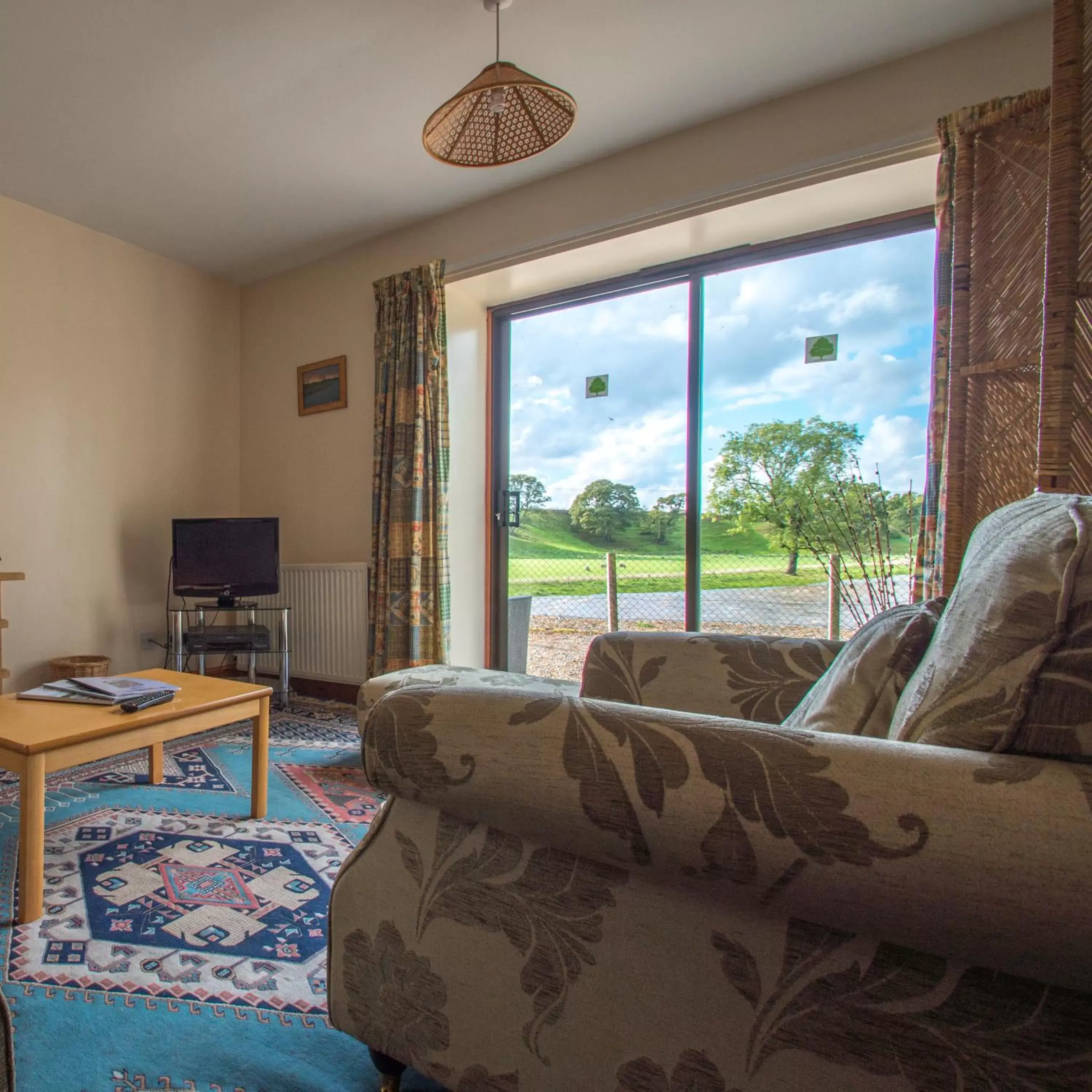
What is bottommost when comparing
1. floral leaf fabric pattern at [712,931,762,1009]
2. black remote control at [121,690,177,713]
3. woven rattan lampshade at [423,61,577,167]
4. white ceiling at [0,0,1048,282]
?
black remote control at [121,690,177,713]

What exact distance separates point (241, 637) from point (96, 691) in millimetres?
1552

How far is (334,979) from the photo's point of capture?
955 millimetres

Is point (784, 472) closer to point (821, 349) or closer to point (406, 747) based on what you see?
point (821, 349)

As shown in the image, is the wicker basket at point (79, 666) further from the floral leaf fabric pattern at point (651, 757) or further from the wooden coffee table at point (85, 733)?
the floral leaf fabric pattern at point (651, 757)

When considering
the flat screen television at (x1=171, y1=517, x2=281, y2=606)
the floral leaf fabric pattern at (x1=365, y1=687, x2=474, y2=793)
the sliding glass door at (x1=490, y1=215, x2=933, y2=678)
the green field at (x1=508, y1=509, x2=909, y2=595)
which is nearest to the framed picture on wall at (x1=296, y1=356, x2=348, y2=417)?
the flat screen television at (x1=171, y1=517, x2=281, y2=606)

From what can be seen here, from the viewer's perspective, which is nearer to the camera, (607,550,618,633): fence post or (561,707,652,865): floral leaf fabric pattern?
(561,707,652,865): floral leaf fabric pattern

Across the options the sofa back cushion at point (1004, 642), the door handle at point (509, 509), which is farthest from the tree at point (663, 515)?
the sofa back cushion at point (1004, 642)

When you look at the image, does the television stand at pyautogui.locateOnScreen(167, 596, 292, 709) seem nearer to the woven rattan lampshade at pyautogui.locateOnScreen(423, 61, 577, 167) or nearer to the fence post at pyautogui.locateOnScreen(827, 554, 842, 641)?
the woven rattan lampshade at pyautogui.locateOnScreen(423, 61, 577, 167)

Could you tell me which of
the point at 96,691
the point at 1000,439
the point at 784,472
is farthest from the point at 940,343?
the point at 96,691

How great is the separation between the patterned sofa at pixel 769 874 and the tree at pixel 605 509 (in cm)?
253

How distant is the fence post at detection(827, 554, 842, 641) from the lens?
3.00 m

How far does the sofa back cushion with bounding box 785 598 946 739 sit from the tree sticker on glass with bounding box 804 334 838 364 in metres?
2.36

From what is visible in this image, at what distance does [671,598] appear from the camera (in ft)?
11.0

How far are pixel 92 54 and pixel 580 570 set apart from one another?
292 centimetres
